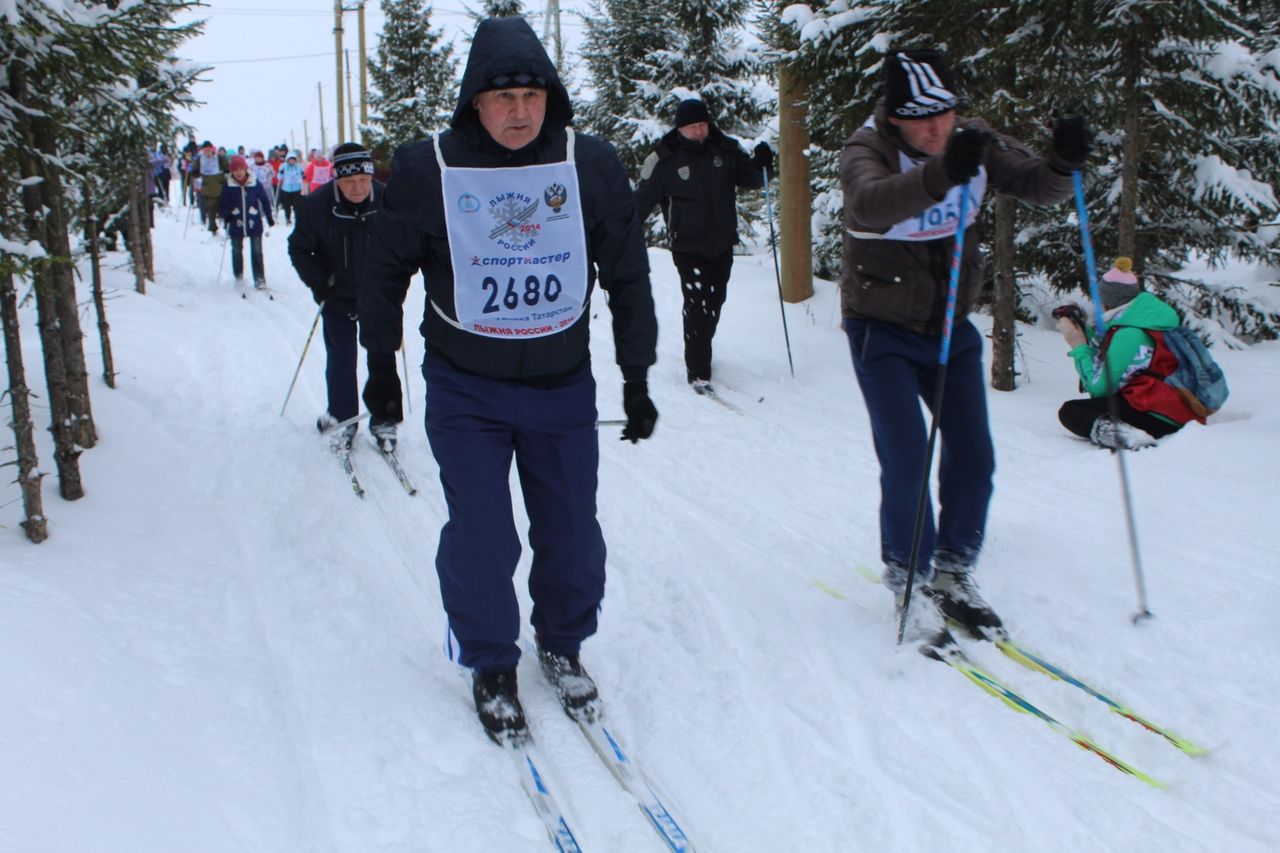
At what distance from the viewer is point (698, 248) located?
26.0 ft

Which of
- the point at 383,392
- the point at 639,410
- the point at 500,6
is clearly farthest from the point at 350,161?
the point at 500,6

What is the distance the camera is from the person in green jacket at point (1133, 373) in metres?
5.94

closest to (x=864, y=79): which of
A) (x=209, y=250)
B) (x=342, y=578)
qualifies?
(x=342, y=578)

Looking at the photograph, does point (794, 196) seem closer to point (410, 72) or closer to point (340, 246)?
point (340, 246)

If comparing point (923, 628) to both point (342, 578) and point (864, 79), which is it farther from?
point (864, 79)

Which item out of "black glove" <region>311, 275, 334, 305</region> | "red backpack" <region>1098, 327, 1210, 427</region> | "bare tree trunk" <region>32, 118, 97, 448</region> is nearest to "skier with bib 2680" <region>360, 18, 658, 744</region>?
"bare tree trunk" <region>32, 118, 97, 448</region>

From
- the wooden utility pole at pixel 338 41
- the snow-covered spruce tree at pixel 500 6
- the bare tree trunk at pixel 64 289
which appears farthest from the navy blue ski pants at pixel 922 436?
the wooden utility pole at pixel 338 41

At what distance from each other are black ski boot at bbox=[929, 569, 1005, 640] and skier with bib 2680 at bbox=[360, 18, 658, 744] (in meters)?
1.38

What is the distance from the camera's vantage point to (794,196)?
Answer: 10688mm

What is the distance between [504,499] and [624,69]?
1719 cm

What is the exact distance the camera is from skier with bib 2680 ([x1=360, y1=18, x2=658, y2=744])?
2977 mm

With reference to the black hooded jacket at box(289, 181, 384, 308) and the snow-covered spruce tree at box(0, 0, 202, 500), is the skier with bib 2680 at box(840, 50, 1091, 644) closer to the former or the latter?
the snow-covered spruce tree at box(0, 0, 202, 500)

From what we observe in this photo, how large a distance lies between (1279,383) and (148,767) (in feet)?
24.3

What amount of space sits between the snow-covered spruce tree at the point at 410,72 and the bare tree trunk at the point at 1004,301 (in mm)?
18561
